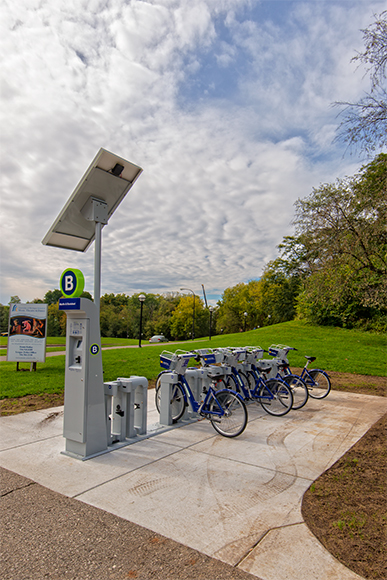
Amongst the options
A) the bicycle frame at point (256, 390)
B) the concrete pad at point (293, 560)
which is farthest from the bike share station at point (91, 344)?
the concrete pad at point (293, 560)

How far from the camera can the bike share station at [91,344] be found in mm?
4133

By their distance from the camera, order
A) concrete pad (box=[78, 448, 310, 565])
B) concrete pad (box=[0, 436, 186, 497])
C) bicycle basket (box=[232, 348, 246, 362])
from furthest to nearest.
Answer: bicycle basket (box=[232, 348, 246, 362]) → concrete pad (box=[0, 436, 186, 497]) → concrete pad (box=[78, 448, 310, 565])

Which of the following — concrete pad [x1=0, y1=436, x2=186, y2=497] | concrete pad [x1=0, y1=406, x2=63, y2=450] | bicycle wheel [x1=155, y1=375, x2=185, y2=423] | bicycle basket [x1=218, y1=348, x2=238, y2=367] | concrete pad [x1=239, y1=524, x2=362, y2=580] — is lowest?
concrete pad [x1=239, y1=524, x2=362, y2=580]

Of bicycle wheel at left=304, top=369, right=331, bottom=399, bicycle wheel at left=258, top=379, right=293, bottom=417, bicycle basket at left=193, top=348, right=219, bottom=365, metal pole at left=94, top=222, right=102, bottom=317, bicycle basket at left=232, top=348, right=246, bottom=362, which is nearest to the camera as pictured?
metal pole at left=94, top=222, right=102, bottom=317

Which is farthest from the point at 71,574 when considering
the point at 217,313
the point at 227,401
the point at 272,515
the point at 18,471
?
the point at 217,313

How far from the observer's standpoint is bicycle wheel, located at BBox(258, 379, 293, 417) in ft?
20.4

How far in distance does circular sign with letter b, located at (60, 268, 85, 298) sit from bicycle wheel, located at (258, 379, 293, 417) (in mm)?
3831

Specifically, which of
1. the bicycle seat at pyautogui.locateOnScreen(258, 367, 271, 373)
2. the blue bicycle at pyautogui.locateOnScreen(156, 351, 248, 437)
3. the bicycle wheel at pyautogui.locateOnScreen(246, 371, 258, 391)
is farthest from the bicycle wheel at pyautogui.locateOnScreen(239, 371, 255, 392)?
the blue bicycle at pyautogui.locateOnScreen(156, 351, 248, 437)

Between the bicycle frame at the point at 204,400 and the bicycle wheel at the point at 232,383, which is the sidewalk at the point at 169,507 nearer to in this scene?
the bicycle frame at the point at 204,400

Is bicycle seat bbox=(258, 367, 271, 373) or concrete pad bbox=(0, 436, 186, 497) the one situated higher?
bicycle seat bbox=(258, 367, 271, 373)

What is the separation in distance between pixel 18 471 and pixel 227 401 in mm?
2686

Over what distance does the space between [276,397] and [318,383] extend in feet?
6.36

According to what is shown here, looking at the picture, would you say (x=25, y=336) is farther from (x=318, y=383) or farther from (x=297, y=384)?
(x=318, y=383)

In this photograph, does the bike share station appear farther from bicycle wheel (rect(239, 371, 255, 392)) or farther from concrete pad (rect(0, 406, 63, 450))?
bicycle wheel (rect(239, 371, 255, 392))
